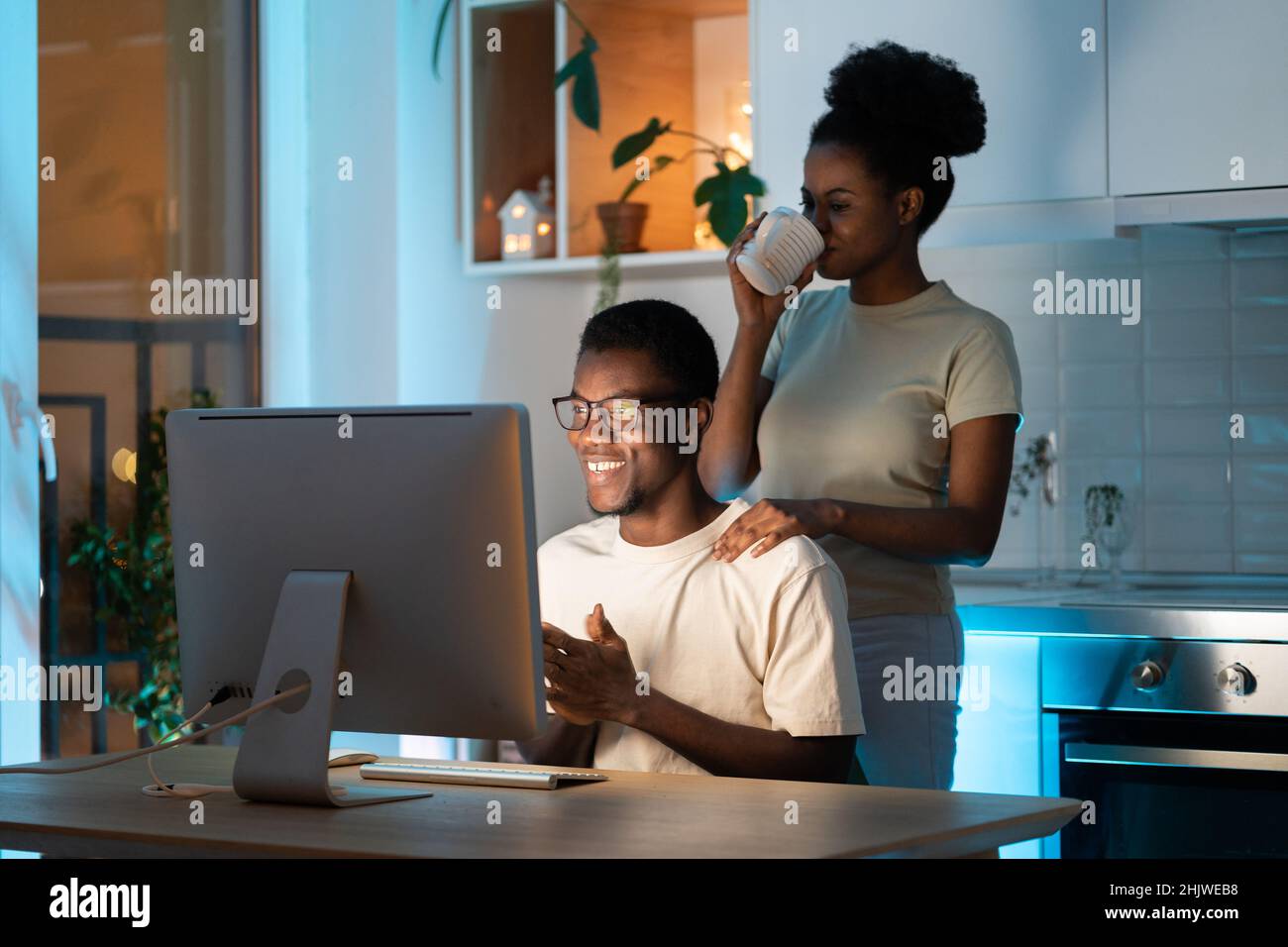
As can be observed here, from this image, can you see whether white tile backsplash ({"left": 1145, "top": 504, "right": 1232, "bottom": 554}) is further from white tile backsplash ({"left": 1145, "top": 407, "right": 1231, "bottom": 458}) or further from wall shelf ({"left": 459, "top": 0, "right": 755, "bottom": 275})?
wall shelf ({"left": 459, "top": 0, "right": 755, "bottom": 275})

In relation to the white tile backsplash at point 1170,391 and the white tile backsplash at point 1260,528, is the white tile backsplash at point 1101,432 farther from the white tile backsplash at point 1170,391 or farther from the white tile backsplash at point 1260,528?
the white tile backsplash at point 1260,528

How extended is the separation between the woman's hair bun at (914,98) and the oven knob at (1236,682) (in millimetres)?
889

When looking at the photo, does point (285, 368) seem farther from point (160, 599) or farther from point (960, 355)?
point (960, 355)

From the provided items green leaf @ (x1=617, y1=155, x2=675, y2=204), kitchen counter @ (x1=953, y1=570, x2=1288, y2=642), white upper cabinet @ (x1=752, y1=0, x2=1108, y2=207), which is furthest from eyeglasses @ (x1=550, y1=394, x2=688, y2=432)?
green leaf @ (x1=617, y1=155, x2=675, y2=204)

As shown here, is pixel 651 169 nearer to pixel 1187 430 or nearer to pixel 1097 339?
pixel 1097 339

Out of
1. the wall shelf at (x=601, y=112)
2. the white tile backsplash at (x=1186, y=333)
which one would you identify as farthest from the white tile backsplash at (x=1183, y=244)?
the wall shelf at (x=601, y=112)

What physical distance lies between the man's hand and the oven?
1170mm

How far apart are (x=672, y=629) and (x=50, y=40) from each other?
1845 millimetres

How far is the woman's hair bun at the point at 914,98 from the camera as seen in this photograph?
2.25 meters

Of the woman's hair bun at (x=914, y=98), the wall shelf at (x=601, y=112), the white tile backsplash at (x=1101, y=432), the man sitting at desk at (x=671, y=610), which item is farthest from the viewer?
the wall shelf at (x=601, y=112)

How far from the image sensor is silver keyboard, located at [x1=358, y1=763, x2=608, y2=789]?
1658 mm

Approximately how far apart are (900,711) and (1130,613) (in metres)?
0.64
